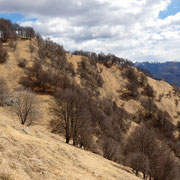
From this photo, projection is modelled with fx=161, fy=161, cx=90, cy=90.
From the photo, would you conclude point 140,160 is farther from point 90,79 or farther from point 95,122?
point 90,79

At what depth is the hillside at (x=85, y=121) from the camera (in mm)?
13586

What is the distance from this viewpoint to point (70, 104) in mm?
28609

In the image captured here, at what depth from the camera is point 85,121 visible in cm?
3009

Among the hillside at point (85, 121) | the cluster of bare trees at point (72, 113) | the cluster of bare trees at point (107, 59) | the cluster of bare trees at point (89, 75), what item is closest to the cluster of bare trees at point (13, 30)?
the hillside at point (85, 121)

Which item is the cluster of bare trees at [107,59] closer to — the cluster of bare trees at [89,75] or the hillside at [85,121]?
the hillside at [85,121]

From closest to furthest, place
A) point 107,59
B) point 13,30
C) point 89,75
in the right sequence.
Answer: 1. point 89,75
2. point 13,30
3. point 107,59

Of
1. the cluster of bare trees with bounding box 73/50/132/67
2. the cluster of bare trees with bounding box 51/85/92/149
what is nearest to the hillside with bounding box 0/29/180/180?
the cluster of bare trees with bounding box 51/85/92/149

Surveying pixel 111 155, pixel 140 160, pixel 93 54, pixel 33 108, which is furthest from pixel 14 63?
pixel 93 54

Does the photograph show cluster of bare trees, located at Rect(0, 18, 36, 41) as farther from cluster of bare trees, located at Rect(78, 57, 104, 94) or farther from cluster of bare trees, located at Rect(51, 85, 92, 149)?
cluster of bare trees, located at Rect(51, 85, 92, 149)

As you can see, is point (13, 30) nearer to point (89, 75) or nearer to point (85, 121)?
point (89, 75)

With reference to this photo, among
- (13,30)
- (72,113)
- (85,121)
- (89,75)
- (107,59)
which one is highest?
(13,30)

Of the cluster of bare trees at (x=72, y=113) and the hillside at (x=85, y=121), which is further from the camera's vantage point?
the cluster of bare trees at (x=72, y=113)

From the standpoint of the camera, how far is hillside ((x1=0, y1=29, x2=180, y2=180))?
13586 millimetres

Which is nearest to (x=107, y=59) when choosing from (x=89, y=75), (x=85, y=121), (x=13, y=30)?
(x=89, y=75)
